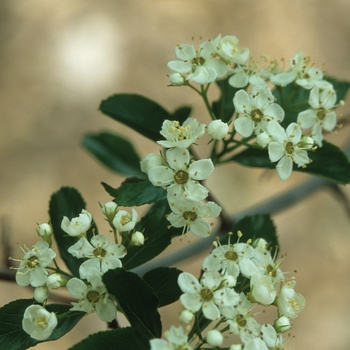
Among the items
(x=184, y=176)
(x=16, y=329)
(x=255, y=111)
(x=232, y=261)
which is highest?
(x=255, y=111)

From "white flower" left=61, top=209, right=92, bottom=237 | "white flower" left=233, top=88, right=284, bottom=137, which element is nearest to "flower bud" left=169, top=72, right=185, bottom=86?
"white flower" left=233, top=88, right=284, bottom=137

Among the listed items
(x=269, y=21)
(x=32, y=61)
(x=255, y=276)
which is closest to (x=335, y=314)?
(x=269, y=21)

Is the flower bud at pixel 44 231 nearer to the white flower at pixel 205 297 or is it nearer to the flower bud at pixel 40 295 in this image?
the flower bud at pixel 40 295

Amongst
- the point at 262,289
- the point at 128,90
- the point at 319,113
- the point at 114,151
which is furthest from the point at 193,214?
the point at 128,90

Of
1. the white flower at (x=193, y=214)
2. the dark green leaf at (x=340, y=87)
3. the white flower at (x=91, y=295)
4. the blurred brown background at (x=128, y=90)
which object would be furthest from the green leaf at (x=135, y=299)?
the blurred brown background at (x=128, y=90)

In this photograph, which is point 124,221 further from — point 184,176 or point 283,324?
point 283,324

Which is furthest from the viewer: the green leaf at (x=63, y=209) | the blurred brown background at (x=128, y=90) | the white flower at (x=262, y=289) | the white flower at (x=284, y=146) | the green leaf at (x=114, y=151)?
the blurred brown background at (x=128, y=90)

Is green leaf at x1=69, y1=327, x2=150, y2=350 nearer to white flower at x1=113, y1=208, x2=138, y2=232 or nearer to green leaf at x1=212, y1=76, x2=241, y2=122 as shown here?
white flower at x1=113, y1=208, x2=138, y2=232
